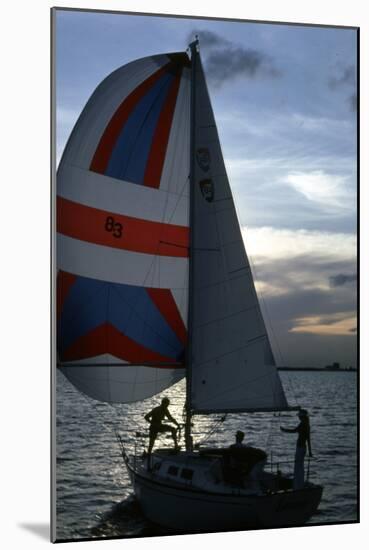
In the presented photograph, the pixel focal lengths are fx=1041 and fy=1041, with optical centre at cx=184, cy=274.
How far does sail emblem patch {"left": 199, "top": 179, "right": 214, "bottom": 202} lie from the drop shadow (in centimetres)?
312

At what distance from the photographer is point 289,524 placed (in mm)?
8938

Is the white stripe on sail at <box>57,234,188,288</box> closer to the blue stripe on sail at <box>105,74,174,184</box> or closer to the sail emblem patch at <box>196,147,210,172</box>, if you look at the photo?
the blue stripe on sail at <box>105,74,174,184</box>

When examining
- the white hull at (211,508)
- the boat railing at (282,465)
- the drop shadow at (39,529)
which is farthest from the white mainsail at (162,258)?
the drop shadow at (39,529)

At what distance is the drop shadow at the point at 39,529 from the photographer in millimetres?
8398

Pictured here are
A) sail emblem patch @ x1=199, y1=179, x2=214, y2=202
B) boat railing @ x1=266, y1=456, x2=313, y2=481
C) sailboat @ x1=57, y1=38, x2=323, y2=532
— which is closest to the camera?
sailboat @ x1=57, y1=38, x2=323, y2=532

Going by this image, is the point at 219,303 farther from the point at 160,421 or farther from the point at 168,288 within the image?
the point at 160,421

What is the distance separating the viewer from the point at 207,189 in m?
9.20

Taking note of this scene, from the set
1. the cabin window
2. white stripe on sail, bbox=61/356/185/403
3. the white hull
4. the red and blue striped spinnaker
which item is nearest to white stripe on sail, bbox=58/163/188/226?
the red and blue striped spinnaker

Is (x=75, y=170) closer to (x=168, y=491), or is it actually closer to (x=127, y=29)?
(x=127, y=29)

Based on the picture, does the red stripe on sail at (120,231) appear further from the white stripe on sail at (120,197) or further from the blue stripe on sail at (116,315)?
the blue stripe on sail at (116,315)

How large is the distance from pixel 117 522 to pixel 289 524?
4.98 feet

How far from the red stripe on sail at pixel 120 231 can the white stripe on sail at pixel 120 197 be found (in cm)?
5

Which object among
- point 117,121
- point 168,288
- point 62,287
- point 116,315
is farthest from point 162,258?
point 117,121

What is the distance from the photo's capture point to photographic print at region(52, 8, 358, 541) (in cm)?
859
